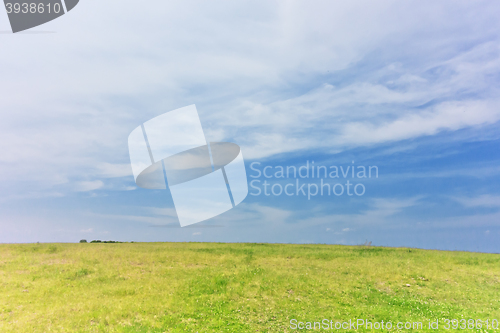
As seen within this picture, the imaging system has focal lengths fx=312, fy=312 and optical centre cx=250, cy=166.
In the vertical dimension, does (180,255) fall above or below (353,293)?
above

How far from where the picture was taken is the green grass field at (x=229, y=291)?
69.7ft

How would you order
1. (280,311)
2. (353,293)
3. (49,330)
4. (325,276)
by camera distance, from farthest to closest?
(325,276) → (353,293) → (280,311) → (49,330)

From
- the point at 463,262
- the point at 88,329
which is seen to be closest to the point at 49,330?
the point at 88,329

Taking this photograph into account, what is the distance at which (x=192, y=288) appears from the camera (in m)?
26.6

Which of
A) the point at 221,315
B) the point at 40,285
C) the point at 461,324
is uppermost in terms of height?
the point at 40,285

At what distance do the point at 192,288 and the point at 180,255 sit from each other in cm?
1241

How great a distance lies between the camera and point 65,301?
23844mm

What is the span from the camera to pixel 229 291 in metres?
26.2

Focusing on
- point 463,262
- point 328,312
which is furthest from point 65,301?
point 463,262

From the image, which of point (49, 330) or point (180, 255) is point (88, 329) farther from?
point (180, 255)

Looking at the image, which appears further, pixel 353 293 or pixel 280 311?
pixel 353 293

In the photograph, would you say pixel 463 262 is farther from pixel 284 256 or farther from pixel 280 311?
pixel 280 311

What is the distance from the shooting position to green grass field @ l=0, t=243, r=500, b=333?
21.2 meters

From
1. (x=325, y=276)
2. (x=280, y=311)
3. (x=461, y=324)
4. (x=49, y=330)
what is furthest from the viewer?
(x=325, y=276)
